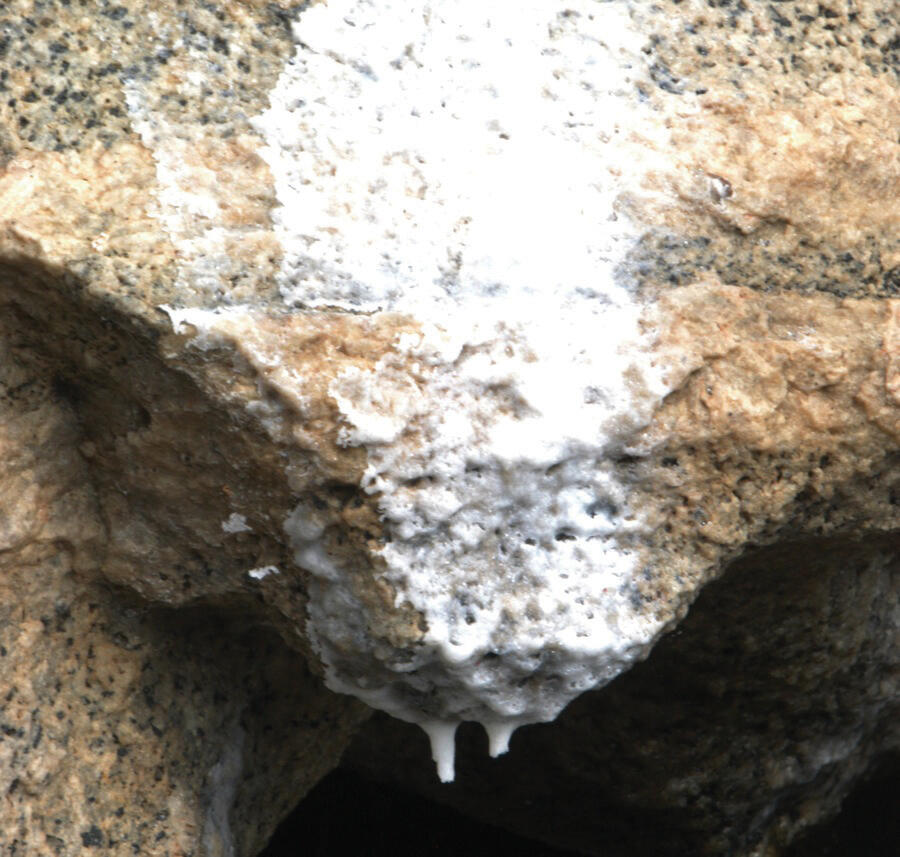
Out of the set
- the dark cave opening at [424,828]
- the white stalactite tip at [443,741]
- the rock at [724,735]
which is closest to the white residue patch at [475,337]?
the white stalactite tip at [443,741]

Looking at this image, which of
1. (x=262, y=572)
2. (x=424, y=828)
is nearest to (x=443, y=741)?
(x=262, y=572)

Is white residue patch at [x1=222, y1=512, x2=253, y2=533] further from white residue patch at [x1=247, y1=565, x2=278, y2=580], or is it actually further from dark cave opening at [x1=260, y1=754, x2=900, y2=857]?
dark cave opening at [x1=260, y1=754, x2=900, y2=857]

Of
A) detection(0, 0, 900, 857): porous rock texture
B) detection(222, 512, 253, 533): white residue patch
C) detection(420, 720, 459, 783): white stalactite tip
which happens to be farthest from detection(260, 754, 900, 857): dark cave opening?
detection(222, 512, 253, 533): white residue patch

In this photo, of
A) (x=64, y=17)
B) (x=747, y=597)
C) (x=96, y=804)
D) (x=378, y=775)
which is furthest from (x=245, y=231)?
(x=378, y=775)

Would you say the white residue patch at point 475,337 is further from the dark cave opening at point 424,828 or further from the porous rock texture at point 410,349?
the dark cave opening at point 424,828

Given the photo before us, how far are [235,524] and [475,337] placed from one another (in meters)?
0.25

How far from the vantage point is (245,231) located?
97 cm

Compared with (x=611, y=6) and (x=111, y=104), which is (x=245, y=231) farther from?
(x=611, y=6)

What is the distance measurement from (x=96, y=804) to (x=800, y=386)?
0.70 metres

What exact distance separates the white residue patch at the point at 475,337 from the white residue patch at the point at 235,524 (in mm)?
→ 54

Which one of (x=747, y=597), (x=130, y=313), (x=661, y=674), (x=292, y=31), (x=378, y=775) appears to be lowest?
(x=378, y=775)

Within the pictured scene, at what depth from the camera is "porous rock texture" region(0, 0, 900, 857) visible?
947mm

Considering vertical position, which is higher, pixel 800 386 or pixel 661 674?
pixel 800 386

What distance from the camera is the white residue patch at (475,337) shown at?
0.96 meters
